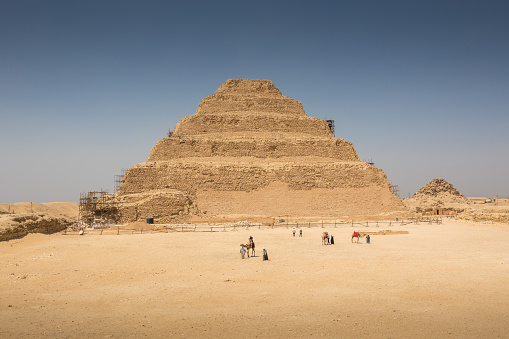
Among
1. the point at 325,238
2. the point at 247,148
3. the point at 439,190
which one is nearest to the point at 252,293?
the point at 325,238

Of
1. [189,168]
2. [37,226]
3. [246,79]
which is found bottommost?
[37,226]

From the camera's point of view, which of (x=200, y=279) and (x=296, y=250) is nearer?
(x=200, y=279)

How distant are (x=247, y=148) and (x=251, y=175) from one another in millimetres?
5861

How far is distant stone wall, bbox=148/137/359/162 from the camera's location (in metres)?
52.8

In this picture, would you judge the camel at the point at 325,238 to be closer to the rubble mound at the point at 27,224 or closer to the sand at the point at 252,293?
the sand at the point at 252,293

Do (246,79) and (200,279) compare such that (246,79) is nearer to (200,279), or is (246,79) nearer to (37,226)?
(37,226)

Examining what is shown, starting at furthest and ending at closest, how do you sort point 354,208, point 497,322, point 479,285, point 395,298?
point 354,208
point 479,285
point 395,298
point 497,322

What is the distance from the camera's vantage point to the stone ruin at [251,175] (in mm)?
45031

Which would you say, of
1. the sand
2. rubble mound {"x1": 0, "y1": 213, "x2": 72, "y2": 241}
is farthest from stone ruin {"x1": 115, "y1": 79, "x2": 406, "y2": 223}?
the sand

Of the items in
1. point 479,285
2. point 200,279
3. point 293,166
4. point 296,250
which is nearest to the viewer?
point 479,285

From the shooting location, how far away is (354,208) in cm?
4722

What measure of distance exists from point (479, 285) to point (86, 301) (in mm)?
10273

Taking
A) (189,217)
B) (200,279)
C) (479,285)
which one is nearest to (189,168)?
(189,217)

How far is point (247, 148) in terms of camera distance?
54.1 metres
